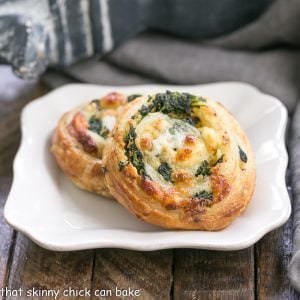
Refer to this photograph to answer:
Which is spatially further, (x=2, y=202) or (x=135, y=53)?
(x=135, y=53)

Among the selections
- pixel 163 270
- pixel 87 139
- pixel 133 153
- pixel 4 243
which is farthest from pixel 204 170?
pixel 4 243

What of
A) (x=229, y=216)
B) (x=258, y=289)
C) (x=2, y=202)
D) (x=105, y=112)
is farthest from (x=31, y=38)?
(x=258, y=289)

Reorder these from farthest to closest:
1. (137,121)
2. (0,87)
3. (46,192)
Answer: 1. (0,87)
2. (46,192)
3. (137,121)

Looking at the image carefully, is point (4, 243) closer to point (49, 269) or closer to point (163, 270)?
point (49, 269)

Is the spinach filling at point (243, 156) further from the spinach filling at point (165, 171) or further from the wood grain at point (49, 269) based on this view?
the wood grain at point (49, 269)

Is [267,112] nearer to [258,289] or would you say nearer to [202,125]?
[202,125]

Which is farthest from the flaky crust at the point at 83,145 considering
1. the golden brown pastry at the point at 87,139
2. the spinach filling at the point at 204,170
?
the spinach filling at the point at 204,170

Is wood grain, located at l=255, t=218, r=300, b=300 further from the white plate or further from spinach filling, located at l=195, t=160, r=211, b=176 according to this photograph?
spinach filling, located at l=195, t=160, r=211, b=176
